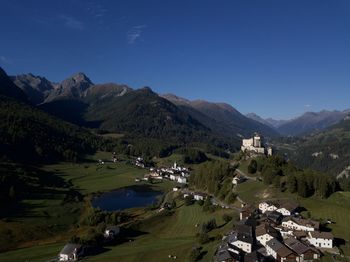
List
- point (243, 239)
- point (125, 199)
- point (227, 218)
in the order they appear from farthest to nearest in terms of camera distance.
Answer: point (125, 199) < point (227, 218) < point (243, 239)

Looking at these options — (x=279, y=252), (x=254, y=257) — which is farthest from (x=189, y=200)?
(x=254, y=257)

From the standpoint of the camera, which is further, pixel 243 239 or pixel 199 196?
pixel 199 196

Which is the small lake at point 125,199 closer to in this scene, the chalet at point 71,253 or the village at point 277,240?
the chalet at point 71,253

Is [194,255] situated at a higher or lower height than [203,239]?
lower

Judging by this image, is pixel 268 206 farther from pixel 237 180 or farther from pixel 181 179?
pixel 181 179

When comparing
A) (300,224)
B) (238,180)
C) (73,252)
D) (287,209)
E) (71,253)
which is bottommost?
(71,253)

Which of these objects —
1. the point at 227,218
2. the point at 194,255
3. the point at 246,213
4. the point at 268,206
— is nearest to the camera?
the point at 194,255

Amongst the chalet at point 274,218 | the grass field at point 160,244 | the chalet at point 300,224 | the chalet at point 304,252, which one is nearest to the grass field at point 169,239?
the grass field at point 160,244

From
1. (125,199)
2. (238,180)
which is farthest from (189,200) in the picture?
(125,199)

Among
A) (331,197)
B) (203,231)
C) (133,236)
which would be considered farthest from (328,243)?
(133,236)
